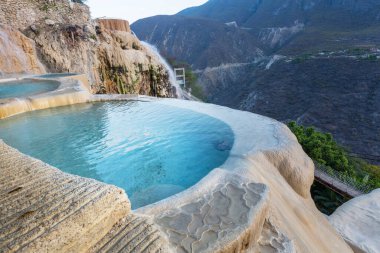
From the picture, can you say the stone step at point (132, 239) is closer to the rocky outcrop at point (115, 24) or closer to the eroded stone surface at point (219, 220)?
the eroded stone surface at point (219, 220)

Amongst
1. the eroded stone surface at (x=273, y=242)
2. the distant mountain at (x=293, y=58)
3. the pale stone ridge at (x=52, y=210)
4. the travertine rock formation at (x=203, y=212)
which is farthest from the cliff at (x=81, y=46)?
the distant mountain at (x=293, y=58)

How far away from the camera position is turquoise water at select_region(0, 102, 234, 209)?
13.8 feet

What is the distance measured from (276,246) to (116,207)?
169cm

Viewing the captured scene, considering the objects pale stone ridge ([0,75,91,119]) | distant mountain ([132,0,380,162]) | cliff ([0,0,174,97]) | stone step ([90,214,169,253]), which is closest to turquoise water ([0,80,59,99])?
pale stone ridge ([0,75,91,119])

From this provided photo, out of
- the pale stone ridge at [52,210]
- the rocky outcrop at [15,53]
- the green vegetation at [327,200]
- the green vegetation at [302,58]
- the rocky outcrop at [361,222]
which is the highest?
the rocky outcrop at [15,53]

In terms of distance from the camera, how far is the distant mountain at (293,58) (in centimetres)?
2262

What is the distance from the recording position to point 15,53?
12.3 meters

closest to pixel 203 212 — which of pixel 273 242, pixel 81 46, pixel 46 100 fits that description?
pixel 273 242

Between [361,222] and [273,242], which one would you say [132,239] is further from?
[361,222]

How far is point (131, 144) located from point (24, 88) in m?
6.27

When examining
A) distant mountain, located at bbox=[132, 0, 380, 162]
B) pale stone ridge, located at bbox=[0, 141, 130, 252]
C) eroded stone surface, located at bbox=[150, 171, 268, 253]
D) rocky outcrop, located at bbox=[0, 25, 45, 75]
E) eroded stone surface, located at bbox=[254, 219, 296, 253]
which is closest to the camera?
pale stone ridge, located at bbox=[0, 141, 130, 252]

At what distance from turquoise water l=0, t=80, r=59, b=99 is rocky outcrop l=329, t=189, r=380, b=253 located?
871 cm

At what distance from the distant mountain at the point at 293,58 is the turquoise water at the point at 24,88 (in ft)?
57.2

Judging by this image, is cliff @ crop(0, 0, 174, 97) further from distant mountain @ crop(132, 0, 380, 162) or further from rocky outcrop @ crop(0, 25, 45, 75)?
distant mountain @ crop(132, 0, 380, 162)
